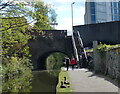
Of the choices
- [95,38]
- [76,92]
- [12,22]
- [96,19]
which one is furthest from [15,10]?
[96,19]

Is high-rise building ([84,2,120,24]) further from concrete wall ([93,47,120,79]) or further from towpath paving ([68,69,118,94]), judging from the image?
towpath paving ([68,69,118,94])

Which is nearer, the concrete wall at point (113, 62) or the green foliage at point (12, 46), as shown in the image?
the green foliage at point (12, 46)

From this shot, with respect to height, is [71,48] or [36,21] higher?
[36,21]

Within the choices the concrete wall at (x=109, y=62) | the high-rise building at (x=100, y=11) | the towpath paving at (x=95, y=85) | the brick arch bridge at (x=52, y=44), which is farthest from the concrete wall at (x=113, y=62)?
the high-rise building at (x=100, y=11)

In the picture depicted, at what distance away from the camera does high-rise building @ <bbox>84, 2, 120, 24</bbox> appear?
7638cm

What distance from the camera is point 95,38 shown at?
28.8 metres

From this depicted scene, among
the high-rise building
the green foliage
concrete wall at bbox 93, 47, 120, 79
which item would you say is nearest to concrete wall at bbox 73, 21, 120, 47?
the green foliage

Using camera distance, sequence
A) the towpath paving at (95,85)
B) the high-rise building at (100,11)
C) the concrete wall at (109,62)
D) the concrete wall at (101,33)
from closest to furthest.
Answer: the towpath paving at (95,85), the concrete wall at (109,62), the concrete wall at (101,33), the high-rise building at (100,11)

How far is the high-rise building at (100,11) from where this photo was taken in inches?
3007

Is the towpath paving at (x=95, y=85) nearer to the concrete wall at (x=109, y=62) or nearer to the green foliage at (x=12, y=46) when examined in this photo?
the concrete wall at (x=109, y=62)

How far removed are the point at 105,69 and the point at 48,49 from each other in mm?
17767

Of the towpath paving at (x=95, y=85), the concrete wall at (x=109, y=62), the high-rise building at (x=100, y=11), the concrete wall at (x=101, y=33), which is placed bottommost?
the towpath paving at (x=95, y=85)

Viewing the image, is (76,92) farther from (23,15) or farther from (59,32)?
(59,32)

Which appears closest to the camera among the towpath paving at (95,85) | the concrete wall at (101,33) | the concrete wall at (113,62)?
the towpath paving at (95,85)
